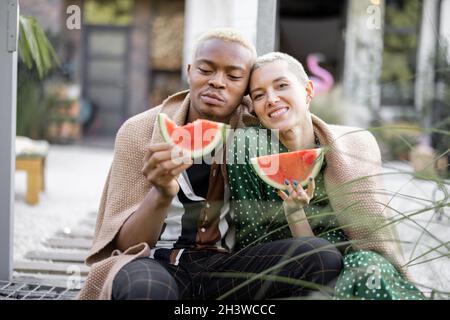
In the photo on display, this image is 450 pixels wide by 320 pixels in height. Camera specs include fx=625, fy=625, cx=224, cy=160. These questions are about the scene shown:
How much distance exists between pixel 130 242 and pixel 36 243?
2.27m

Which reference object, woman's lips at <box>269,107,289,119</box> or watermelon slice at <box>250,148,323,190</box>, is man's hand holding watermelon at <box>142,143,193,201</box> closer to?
watermelon slice at <box>250,148,323,190</box>

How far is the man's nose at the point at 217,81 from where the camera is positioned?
2.07 meters

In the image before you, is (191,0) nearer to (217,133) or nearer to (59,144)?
(59,144)

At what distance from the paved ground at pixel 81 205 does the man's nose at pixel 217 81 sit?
2.07 ft

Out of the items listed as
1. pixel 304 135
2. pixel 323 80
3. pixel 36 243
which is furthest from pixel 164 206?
pixel 323 80

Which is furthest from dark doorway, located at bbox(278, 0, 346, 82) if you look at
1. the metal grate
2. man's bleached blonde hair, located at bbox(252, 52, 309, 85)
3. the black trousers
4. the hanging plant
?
the black trousers

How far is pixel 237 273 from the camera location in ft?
6.33

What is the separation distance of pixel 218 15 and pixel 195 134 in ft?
25.9

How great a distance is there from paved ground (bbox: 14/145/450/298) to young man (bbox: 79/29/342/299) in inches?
17.6

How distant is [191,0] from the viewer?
10.7m

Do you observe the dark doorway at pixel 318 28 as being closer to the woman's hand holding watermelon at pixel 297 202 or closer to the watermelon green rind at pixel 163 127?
the woman's hand holding watermelon at pixel 297 202

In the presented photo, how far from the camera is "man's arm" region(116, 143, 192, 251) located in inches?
66.6

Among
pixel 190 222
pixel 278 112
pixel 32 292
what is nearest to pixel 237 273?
pixel 190 222

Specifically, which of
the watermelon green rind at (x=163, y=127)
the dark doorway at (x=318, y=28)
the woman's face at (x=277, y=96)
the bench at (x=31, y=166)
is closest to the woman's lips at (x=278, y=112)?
the woman's face at (x=277, y=96)
